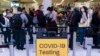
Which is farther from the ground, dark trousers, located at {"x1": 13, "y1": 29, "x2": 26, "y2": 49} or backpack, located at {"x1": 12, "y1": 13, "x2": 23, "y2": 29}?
backpack, located at {"x1": 12, "y1": 13, "x2": 23, "y2": 29}

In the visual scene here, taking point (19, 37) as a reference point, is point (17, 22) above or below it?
above

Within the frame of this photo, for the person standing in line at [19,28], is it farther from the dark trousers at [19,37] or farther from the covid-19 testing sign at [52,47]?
the covid-19 testing sign at [52,47]

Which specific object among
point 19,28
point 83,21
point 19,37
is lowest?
point 19,37

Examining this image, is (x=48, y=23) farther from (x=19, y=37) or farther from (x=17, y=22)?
(x=19, y=37)

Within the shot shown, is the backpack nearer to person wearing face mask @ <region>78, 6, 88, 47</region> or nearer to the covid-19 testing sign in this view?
person wearing face mask @ <region>78, 6, 88, 47</region>

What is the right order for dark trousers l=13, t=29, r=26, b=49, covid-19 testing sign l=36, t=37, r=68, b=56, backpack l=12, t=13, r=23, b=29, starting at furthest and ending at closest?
dark trousers l=13, t=29, r=26, b=49
backpack l=12, t=13, r=23, b=29
covid-19 testing sign l=36, t=37, r=68, b=56

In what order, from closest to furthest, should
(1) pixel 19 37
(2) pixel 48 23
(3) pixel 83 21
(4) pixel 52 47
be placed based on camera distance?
(4) pixel 52 47, (2) pixel 48 23, (1) pixel 19 37, (3) pixel 83 21

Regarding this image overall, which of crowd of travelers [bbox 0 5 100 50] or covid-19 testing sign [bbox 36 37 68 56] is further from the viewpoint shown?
crowd of travelers [bbox 0 5 100 50]

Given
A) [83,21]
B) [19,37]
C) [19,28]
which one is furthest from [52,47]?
[83,21]

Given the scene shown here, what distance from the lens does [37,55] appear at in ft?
23.0

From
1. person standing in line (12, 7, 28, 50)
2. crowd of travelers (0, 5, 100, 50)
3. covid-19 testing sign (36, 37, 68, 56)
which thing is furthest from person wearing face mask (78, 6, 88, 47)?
covid-19 testing sign (36, 37, 68, 56)

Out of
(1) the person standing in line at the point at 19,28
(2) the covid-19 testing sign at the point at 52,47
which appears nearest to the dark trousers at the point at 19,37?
(1) the person standing in line at the point at 19,28

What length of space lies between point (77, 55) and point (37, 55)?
4.17 meters

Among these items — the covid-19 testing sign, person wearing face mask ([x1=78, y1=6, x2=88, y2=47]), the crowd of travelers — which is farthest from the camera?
person wearing face mask ([x1=78, y1=6, x2=88, y2=47])
